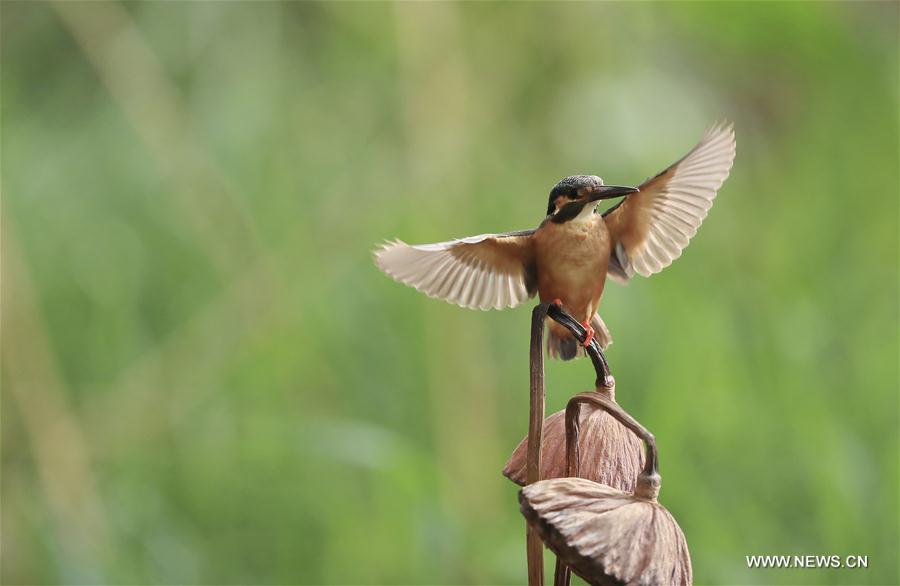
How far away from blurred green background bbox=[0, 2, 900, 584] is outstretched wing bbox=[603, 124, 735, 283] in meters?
0.77

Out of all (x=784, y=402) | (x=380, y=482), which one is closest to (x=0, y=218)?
(x=380, y=482)

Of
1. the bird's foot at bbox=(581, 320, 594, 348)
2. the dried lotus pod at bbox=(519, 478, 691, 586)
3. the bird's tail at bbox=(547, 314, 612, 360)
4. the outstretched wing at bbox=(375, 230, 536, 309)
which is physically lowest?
the dried lotus pod at bbox=(519, 478, 691, 586)

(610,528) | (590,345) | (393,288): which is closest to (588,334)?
(590,345)

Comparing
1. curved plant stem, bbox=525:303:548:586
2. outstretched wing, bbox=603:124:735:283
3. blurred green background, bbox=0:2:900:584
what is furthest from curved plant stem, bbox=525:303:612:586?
blurred green background, bbox=0:2:900:584

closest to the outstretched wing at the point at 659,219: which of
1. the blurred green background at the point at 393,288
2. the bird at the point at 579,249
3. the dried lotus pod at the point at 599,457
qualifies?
the bird at the point at 579,249

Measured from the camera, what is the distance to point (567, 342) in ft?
2.78

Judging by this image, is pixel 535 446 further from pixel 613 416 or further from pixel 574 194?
pixel 574 194

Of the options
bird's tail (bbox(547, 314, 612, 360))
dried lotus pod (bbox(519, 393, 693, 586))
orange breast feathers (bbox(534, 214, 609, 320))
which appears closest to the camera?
dried lotus pod (bbox(519, 393, 693, 586))

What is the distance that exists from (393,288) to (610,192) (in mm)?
1790

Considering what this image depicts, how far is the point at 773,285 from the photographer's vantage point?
2.16m

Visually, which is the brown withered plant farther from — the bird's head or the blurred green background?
the blurred green background

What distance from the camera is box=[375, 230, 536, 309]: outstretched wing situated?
74cm

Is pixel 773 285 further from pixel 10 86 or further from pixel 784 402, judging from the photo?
pixel 10 86

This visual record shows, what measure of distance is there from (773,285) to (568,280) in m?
1.52
